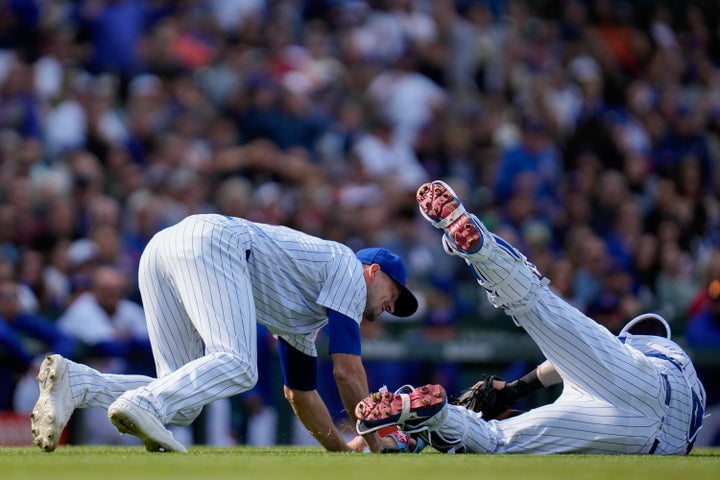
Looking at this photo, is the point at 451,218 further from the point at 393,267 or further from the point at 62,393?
the point at 62,393

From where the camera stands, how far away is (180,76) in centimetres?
1360

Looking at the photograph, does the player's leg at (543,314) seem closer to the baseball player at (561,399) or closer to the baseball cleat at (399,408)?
the baseball player at (561,399)

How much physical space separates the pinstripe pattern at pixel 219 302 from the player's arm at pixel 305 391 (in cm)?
14

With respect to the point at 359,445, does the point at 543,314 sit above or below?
above

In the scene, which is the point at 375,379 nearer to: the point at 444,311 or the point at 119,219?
the point at 444,311

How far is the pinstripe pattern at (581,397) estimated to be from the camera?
6.20 meters

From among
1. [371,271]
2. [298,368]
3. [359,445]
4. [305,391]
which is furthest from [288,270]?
[359,445]

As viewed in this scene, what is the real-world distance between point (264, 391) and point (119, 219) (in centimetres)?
276

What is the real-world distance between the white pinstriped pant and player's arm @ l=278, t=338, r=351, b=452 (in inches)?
22.1

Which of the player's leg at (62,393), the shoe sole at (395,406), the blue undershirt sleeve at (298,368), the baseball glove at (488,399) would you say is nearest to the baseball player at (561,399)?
the shoe sole at (395,406)

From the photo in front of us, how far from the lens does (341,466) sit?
211 inches

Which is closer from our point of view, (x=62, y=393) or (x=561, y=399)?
(x=62, y=393)

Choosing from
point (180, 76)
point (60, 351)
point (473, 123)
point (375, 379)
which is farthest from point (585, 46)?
point (60, 351)

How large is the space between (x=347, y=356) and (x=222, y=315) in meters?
0.64
